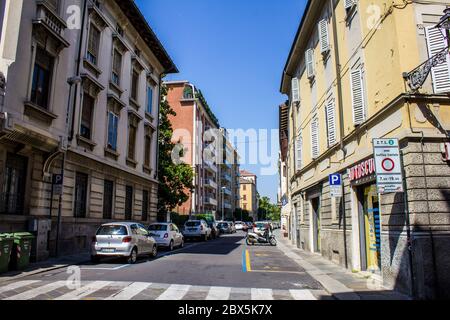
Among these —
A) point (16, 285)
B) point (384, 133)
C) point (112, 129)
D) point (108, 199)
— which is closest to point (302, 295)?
point (384, 133)

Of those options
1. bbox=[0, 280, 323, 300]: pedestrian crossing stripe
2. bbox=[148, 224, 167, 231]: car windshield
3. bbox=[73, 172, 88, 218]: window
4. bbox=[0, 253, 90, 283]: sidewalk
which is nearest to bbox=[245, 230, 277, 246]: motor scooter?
bbox=[148, 224, 167, 231]: car windshield

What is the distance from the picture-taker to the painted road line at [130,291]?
7.95 m

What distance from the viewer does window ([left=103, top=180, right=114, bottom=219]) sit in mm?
20594

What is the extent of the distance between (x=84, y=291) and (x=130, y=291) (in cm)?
104

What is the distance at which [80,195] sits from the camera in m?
18.1

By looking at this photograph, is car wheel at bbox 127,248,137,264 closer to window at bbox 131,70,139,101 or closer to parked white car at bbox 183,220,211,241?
window at bbox 131,70,139,101

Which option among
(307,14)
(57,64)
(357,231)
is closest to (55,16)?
(57,64)

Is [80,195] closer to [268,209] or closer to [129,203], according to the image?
[129,203]

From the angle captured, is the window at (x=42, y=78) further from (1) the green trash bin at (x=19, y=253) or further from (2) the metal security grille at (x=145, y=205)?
(2) the metal security grille at (x=145, y=205)

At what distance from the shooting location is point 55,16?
50.8 ft

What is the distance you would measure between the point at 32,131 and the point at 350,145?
11247 millimetres

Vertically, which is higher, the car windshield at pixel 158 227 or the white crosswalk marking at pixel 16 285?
the car windshield at pixel 158 227

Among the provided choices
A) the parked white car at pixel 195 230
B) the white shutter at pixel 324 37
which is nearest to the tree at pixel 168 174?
the parked white car at pixel 195 230

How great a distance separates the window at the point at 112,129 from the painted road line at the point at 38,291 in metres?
12.4
